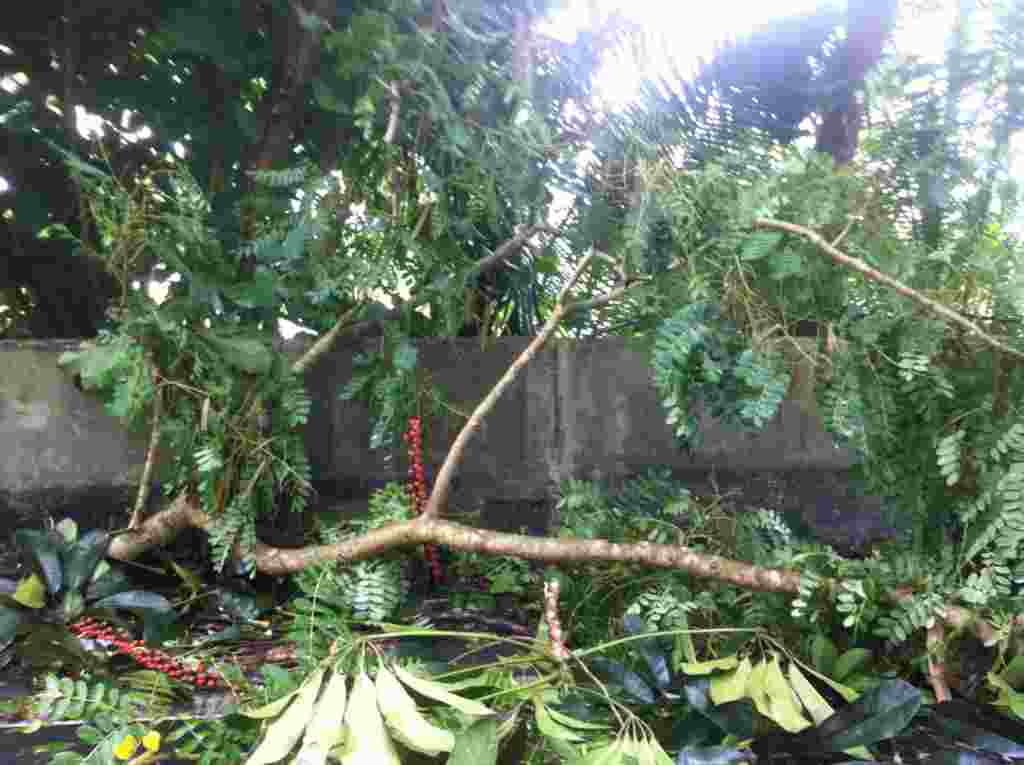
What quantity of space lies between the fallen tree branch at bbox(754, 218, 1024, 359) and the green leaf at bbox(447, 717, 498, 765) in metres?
0.83

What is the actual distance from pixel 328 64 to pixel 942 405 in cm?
140

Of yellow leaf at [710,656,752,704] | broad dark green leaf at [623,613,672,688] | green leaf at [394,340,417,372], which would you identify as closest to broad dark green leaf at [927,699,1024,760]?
yellow leaf at [710,656,752,704]

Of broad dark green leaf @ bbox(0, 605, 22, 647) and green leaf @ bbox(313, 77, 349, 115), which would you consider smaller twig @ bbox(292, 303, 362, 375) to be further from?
broad dark green leaf @ bbox(0, 605, 22, 647)

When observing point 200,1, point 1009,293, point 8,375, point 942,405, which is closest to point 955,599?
point 942,405

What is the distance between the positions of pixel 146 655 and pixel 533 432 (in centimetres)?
106

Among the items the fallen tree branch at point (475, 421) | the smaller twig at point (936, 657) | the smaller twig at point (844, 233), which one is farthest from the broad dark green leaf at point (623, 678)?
the smaller twig at point (844, 233)

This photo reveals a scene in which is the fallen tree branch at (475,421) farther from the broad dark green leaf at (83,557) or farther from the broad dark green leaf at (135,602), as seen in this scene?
the broad dark green leaf at (83,557)

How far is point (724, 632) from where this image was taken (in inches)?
52.1

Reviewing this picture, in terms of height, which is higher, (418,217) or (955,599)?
(418,217)

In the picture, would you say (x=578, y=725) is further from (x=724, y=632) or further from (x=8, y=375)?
(x=8, y=375)

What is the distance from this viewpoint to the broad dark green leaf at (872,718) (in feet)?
3.13

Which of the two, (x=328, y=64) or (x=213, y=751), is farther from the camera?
(x=328, y=64)

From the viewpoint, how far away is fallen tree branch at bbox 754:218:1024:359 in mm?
1150

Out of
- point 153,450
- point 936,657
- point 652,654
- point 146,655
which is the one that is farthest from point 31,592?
point 936,657
